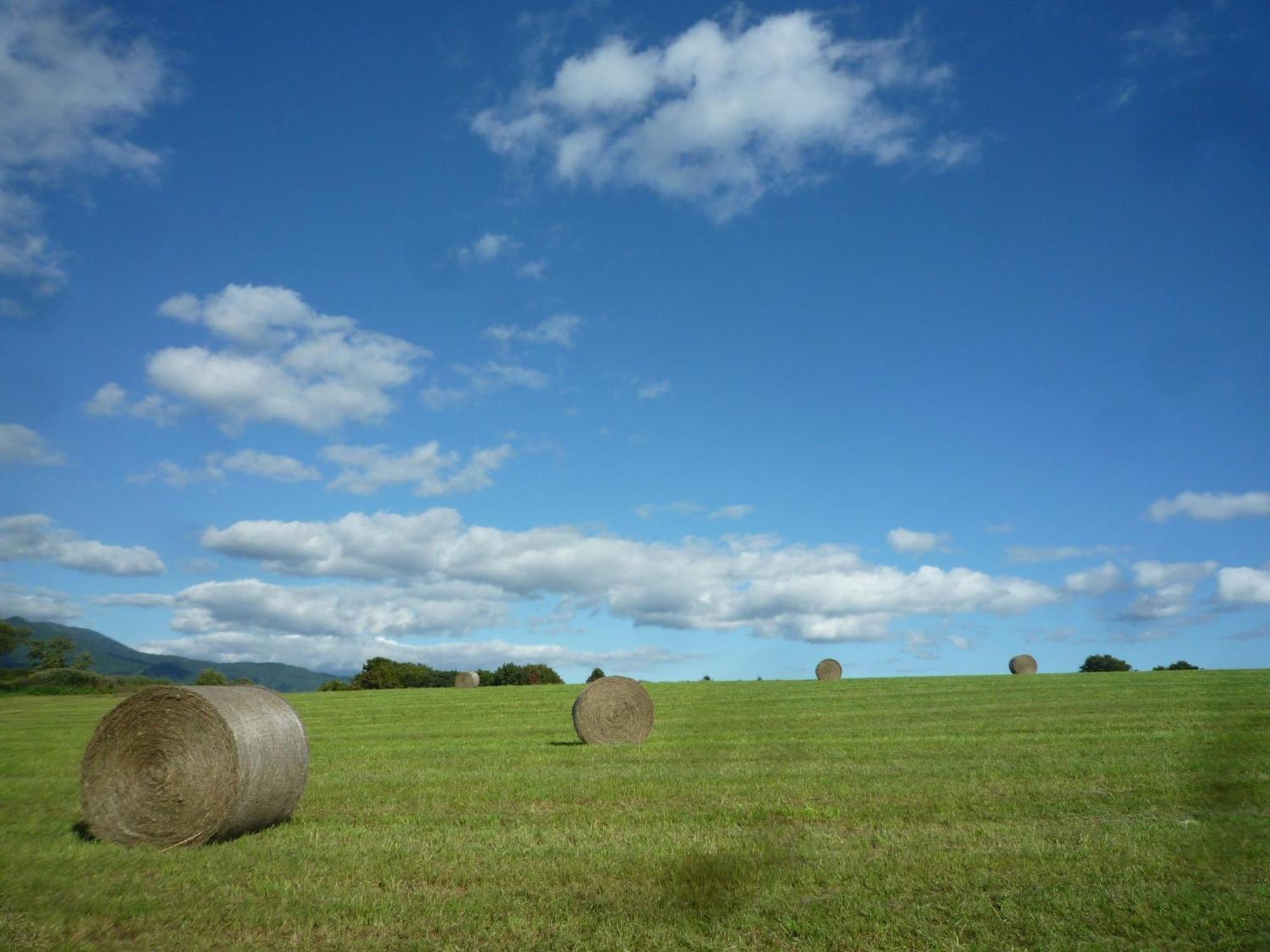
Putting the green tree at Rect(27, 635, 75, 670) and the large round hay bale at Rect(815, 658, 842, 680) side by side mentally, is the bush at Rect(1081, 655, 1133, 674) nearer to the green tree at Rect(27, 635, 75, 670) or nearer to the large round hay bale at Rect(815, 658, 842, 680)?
the large round hay bale at Rect(815, 658, 842, 680)

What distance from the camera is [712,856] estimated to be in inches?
361

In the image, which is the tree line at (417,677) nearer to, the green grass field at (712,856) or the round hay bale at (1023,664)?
the round hay bale at (1023,664)

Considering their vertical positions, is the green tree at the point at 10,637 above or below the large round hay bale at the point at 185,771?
above

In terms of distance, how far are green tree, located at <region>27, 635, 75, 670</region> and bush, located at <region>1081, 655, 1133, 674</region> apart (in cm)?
10757

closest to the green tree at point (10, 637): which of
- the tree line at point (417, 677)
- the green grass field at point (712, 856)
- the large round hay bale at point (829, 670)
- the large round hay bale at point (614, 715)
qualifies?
the tree line at point (417, 677)

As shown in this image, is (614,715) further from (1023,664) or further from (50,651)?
(50,651)

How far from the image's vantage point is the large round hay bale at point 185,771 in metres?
11.3

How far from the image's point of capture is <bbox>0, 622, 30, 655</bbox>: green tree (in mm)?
104250

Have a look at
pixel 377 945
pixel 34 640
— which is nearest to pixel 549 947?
pixel 377 945

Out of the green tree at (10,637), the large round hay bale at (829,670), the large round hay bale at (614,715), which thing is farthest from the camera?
the green tree at (10,637)

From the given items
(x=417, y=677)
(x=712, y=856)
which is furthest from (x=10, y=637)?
(x=712, y=856)

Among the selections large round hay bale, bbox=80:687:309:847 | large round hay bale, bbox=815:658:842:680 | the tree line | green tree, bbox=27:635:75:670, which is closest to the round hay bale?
large round hay bale, bbox=815:658:842:680

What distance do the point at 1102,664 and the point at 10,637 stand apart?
11328 centimetres

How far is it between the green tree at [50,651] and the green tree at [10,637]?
1.33 m
